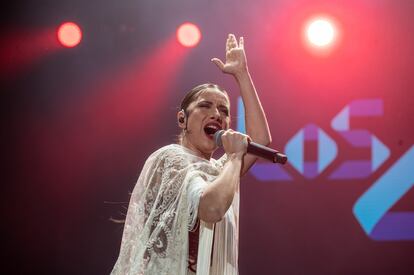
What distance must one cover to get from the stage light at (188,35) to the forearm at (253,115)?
122 centimetres

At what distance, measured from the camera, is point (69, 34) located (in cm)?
298

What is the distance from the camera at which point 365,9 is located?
2826mm

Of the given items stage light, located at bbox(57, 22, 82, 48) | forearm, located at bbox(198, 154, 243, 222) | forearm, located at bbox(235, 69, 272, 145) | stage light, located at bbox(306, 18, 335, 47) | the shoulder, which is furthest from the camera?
stage light, located at bbox(57, 22, 82, 48)

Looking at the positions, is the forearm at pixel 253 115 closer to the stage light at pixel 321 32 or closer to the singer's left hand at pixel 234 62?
the singer's left hand at pixel 234 62

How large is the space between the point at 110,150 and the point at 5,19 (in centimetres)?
99

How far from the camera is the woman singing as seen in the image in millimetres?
1261

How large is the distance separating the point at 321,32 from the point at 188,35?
2.35 ft

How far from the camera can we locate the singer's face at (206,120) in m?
1.56

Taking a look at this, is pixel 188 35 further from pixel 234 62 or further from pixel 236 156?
pixel 236 156

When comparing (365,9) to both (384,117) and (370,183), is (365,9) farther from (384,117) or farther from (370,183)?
(370,183)

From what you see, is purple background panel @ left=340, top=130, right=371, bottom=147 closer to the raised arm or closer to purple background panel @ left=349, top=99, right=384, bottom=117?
purple background panel @ left=349, top=99, right=384, bottom=117

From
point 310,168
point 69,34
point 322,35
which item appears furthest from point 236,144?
point 69,34

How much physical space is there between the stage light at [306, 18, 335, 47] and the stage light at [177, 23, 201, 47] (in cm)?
60

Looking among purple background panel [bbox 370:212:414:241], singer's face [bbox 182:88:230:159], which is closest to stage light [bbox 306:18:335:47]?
purple background panel [bbox 370:212:414:241]
